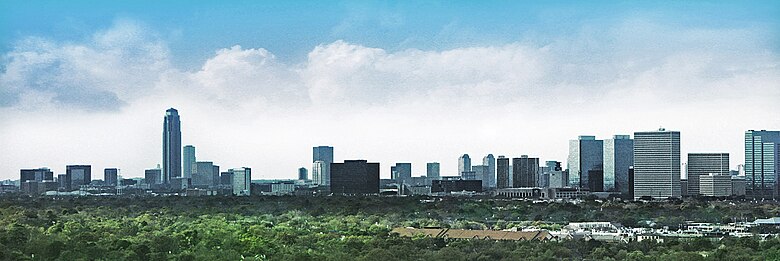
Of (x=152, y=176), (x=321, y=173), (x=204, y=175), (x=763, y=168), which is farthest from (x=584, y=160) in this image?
(x=152, y=176)

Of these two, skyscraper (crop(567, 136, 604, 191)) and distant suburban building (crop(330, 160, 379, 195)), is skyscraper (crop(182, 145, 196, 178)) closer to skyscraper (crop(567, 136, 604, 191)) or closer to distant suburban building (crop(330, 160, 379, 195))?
distant suburban building (crop(330, 160, 379, 195))

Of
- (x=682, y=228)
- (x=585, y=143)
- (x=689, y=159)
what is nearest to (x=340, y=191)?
(x=585, y=143)

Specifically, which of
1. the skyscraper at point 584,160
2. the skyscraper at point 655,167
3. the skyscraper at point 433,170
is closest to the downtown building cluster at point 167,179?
the skyscraper at point 433,170

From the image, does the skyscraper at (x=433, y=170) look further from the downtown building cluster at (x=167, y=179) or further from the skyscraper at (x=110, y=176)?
the skyscraper at (x=110, y=176)

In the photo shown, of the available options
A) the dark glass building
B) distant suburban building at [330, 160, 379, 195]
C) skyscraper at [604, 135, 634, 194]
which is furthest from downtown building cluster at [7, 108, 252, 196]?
skyscraper at [604, 135, 634, 194]

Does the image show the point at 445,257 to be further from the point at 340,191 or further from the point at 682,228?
the point at 340,191

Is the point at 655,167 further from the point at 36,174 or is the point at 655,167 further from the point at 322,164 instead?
the point at 36,174
